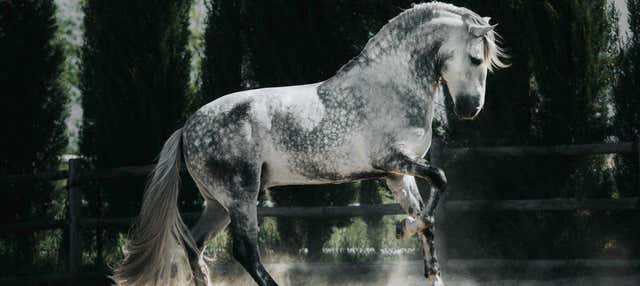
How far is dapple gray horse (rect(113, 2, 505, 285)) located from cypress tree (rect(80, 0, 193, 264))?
4038 millimetres

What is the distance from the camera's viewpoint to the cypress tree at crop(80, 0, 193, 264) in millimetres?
8828

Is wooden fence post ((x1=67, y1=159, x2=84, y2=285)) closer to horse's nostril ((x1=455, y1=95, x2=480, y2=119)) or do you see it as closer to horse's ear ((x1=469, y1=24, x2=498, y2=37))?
horse's nostril ((x1=455, y1=95, x2=480, y2=119))

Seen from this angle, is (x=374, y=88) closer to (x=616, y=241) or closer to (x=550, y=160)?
(x=550, y=160)

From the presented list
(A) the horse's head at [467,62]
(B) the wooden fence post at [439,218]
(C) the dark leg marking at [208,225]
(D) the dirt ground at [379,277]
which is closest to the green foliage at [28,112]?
(D) the dirt ground at [379,277]

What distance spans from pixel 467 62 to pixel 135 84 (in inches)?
201

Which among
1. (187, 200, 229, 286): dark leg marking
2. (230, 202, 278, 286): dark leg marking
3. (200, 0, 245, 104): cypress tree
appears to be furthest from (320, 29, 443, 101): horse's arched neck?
(200, 0, 245, 104): cypress tree

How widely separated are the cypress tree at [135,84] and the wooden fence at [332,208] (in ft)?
1.61

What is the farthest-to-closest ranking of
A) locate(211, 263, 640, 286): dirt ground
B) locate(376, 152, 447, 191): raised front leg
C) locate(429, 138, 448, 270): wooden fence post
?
locate(429, 138, 448, 270): wooden fence post, locate(211, 263, 640, 286): dirt ground, locate(376, 152, 447, 191): raised front leg

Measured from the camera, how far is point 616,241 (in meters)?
7.10

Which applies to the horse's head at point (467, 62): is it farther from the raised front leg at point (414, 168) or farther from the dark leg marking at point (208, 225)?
the dark leg marking at point (208, 225)

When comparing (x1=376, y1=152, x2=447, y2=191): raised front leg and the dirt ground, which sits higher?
(x1=376, y1=152, x2=447, y2=191): raised front leg

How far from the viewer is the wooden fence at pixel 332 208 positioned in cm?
668

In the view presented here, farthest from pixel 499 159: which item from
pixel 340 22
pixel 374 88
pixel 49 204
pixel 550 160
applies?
pixel 49 204

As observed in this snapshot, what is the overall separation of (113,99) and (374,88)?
497 cm
